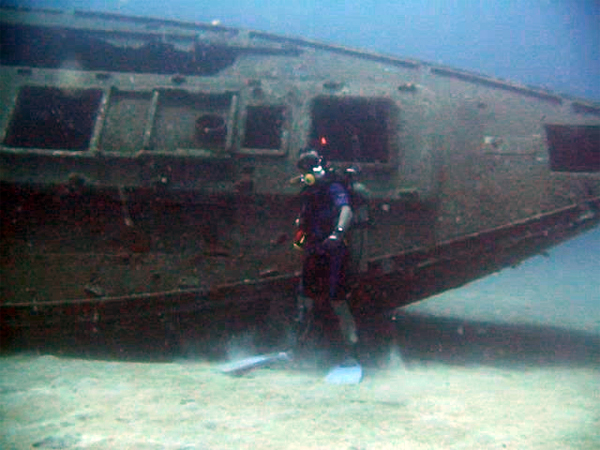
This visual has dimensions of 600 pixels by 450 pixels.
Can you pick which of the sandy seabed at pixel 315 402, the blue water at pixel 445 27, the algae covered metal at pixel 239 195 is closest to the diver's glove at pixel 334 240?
the algae covered metal at pixel 239 195

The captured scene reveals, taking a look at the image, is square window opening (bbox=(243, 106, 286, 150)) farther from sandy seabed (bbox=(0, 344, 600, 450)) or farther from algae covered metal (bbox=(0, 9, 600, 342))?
sandy seabed (bbox=(0, 344, 600, 450))

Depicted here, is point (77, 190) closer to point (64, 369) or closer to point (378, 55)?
point (64, 369)

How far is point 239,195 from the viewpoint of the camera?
14.3 ft

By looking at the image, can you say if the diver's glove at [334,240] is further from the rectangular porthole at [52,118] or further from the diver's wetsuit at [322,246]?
the rectangular porthole at [52,118]

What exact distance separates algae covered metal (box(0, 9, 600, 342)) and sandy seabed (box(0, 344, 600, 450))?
837 mm

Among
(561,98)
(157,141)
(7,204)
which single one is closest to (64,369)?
(7,204)

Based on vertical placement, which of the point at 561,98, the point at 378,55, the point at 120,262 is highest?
the point at 378,55

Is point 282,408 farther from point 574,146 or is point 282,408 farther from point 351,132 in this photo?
point 574,146

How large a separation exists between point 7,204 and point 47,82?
1.59m

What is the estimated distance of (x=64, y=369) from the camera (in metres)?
3.62

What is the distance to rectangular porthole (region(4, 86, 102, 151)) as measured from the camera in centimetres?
484

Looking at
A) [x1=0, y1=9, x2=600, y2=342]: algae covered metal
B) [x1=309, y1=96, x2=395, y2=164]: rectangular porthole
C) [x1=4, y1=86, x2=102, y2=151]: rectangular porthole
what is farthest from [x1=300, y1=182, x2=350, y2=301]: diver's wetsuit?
[x1=4, y1=86, x2=102, y2=151]: rectangular porthole

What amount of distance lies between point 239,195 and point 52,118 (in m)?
3.49

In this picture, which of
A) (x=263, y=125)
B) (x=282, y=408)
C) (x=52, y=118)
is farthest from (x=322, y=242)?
(x=52, y=118)
